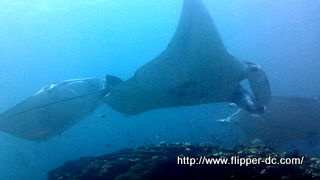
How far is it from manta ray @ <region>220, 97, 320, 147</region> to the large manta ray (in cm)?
415

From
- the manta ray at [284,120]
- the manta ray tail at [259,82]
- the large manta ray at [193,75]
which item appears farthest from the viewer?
the manta ray at [284,120]

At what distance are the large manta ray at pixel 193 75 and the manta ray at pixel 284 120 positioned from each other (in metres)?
4.15

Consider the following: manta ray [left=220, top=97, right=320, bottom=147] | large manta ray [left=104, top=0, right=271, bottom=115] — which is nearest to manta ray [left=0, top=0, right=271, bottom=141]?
large manta ray [left=104, top=0, right=271, bottom=115]

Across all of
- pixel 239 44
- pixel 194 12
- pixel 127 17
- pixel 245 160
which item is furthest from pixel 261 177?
pixel 239 44

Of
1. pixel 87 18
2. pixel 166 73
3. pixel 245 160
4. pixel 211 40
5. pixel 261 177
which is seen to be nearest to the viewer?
pixel 261 177

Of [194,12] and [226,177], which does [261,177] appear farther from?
[194,12]

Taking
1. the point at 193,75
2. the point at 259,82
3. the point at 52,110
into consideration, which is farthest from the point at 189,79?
the point at 52,110

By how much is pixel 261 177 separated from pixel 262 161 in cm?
102

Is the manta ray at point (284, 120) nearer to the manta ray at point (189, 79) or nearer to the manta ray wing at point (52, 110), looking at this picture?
the manta ray at point (189, 79)

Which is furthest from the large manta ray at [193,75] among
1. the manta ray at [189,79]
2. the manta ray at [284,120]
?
the manta ray at [284,120]

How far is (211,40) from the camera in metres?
5.04

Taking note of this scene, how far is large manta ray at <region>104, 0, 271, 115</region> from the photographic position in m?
4.91

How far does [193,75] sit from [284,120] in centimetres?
661

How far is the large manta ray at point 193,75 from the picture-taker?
491 cm
